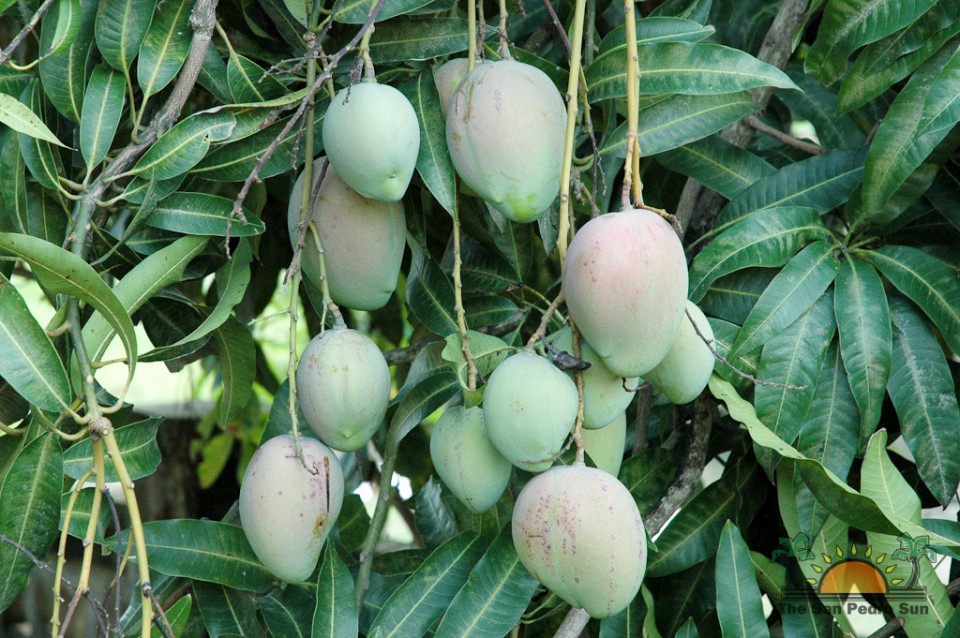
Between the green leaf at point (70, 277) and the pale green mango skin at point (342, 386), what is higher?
the green leaf at point (70, 277)

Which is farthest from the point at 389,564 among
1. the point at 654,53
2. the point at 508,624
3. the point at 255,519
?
the point at 654,53

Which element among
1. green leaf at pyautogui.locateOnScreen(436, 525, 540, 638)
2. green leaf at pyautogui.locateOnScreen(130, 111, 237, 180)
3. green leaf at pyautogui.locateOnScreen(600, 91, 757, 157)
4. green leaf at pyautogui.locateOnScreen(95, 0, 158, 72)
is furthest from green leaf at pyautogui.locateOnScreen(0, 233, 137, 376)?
green leaf at pyautogui.locateOnScreen(600, 91, 757, 157)

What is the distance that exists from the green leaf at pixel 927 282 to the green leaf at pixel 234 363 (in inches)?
23.2

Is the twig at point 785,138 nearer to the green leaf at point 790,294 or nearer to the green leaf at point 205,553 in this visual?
the green leaf at point 790,294

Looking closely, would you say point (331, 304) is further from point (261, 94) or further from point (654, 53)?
point (654, 53)

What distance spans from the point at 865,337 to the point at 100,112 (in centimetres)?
69

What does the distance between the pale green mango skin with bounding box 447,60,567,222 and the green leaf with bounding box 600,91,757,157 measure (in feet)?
0.58

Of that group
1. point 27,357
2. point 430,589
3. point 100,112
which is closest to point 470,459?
point 430,589

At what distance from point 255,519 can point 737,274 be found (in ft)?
1.62

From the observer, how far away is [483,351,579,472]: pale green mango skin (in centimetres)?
62

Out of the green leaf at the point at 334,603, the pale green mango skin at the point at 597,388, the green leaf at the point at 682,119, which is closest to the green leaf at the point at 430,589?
the green leaf at the point at 334,603

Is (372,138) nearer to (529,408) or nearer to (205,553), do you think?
(529,408)

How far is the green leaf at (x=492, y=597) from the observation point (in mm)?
826

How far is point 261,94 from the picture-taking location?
85 centimetres
